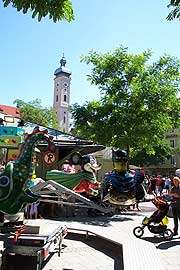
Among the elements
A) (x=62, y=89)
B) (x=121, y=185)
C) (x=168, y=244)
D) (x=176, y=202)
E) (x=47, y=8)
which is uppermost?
(x=62, y=89)

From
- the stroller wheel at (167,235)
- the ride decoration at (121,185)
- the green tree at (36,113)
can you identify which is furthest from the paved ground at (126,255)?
the green tree at (36,113)

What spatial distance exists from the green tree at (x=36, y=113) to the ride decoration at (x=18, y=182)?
4191cm

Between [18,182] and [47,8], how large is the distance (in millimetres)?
3464

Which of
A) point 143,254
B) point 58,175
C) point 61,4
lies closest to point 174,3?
point 61,4

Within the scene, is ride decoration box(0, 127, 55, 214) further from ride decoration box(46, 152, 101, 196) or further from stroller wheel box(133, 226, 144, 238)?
ride decoration box(46, 152, 101, 196)

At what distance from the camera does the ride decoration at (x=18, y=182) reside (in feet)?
20.5

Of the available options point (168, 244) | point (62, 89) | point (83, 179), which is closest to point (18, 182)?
point (168, 244)

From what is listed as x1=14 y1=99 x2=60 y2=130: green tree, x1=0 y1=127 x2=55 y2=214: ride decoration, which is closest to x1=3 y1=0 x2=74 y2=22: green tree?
x1=0 y1=127 x2=55 y2=214: ride decoration

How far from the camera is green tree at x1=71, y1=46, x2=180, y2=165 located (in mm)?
16469

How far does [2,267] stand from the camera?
17.2 ft

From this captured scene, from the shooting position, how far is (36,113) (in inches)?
1955

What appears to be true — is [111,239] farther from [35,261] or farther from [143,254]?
[35,261]

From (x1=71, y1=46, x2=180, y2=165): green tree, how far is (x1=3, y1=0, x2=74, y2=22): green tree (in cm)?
1195

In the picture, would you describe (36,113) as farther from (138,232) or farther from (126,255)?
(126,255)
